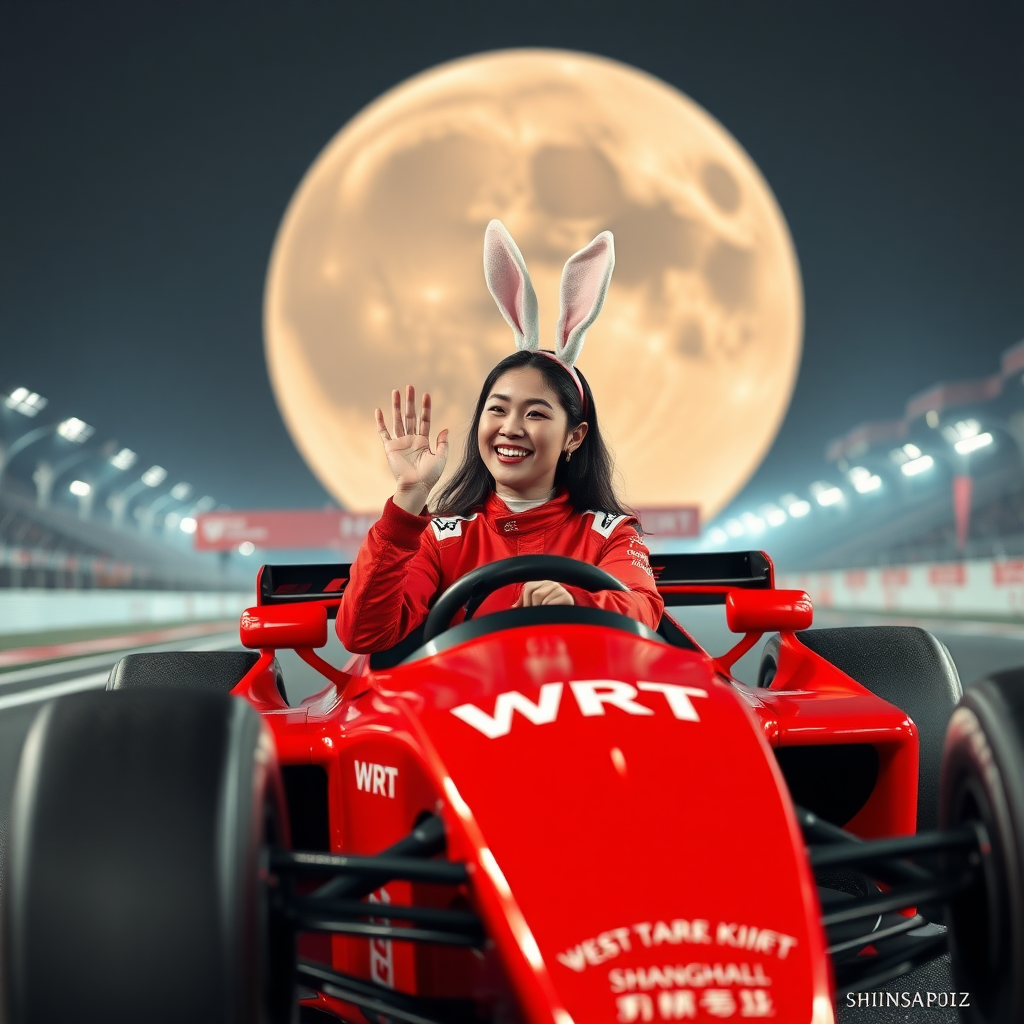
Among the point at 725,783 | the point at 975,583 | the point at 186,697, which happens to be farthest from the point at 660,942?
the point at 975,583

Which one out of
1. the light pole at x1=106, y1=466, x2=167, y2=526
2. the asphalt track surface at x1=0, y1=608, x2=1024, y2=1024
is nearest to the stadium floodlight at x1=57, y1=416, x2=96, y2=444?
the light pole at x1=106, y1=466, x2=167, y2=526

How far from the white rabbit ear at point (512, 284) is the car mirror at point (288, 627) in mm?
1303

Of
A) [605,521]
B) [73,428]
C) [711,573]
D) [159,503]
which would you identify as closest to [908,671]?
[711,573]

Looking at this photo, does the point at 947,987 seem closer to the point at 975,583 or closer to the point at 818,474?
the point at 975,583

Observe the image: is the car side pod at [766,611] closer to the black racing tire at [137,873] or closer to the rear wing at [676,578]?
the rear wing at [676,578]

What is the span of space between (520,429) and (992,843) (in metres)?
1.69

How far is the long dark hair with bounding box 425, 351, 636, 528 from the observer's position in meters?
3.22

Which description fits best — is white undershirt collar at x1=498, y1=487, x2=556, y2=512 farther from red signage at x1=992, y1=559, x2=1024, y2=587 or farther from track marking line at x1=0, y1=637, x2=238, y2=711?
red signage at x1=992, y1=559, x2=1024, y2=587

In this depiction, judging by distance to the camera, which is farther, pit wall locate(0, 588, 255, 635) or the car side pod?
pit wall locate(0, 588, 255, 635)

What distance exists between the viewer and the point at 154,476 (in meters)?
50.3

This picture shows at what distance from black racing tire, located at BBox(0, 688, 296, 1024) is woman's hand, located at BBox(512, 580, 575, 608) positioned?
76 centimetres

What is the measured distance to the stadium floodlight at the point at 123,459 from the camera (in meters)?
43.7

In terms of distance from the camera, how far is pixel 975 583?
20.0m


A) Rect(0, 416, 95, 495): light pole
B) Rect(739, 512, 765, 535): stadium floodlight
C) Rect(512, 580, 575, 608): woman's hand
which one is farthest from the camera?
Rect(739, 512, 765, 535): stadium floodlight
